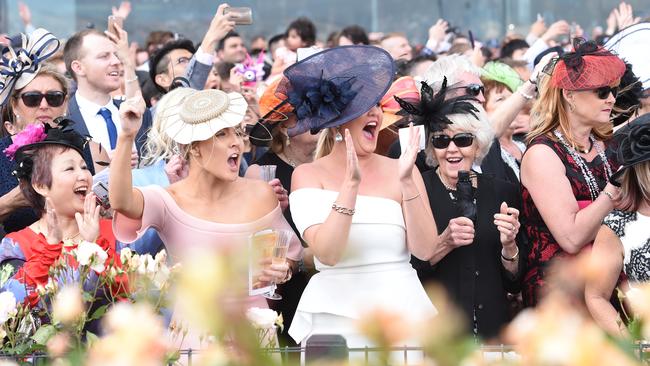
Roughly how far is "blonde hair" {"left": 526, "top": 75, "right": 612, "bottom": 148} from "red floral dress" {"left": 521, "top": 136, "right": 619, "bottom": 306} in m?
0.07

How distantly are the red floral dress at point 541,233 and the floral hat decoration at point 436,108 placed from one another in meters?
0.32

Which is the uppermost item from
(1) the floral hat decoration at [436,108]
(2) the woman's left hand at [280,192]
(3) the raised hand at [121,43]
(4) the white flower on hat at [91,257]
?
(3) the raised hand at [121,43]

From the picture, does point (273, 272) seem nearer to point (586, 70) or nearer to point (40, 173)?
point (40, 173)

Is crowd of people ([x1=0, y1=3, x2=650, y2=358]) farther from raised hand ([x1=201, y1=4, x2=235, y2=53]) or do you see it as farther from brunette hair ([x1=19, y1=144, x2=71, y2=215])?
raised hand ([x1=201, y1=4, x2=235, y2=53])

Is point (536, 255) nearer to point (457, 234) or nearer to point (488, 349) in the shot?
point (457, 234)

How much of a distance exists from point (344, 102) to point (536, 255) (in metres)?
1.01

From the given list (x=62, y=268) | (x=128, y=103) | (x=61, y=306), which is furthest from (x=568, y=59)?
(x=61, y=306)

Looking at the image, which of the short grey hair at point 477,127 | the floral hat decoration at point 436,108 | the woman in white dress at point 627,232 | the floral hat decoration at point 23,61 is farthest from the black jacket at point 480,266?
the floral hat decoration at point 23,61

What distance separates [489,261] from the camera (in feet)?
14.0

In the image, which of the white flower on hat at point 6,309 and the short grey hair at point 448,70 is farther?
the short grey hair at point 448,70

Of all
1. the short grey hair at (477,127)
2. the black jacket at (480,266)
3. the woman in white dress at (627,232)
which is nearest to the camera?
the woman in white dress at (627,232)

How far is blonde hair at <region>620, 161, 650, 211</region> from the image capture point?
12.9 feet

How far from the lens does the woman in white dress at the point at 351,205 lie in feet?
12.5

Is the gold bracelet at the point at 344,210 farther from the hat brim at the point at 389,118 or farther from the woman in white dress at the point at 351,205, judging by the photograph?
the hat brim at the point at 389,118
